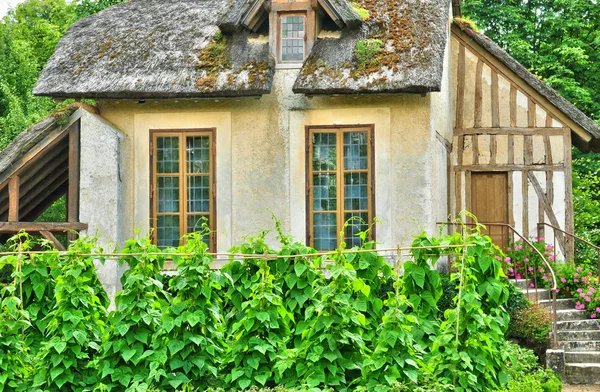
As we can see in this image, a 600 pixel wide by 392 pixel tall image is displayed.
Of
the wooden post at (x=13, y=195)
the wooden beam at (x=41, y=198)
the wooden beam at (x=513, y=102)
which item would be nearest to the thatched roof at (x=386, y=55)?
the wooden beam at (x=513, y=102)

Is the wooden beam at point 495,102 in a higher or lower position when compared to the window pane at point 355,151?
higher

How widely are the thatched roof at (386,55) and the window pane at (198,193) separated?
2423mm

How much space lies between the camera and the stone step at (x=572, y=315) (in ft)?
50.9

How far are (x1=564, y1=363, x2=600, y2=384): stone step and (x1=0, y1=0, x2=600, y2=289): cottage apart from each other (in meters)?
3.16

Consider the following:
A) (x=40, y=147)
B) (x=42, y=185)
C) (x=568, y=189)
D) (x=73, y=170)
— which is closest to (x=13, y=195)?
(x=40, y=147)

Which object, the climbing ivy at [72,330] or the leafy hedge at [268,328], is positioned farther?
the climbing ivy at [72,330]

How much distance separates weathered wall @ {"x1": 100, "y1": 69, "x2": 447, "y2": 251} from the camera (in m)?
15.5

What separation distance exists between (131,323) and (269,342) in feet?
4.82

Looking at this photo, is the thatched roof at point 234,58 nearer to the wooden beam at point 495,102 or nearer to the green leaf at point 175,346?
the wooden beam at point 495,102

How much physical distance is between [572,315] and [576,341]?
1198 millimetres

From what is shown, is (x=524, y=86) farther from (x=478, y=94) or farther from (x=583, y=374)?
(x=583, y=374)

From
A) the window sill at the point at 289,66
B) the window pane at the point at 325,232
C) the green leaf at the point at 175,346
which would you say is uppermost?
the window sill at the point at 289,66

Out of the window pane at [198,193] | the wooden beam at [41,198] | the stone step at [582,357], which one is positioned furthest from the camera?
the wooden beam at [41,198]

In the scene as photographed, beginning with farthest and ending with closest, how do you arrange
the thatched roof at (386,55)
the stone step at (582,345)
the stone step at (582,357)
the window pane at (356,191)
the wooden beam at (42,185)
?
the wooden beam at (42,185)
the window pane at (356,191)
the thatched roof at (386,55)
the stone step at (582,345)
the stone step at (582,357)
